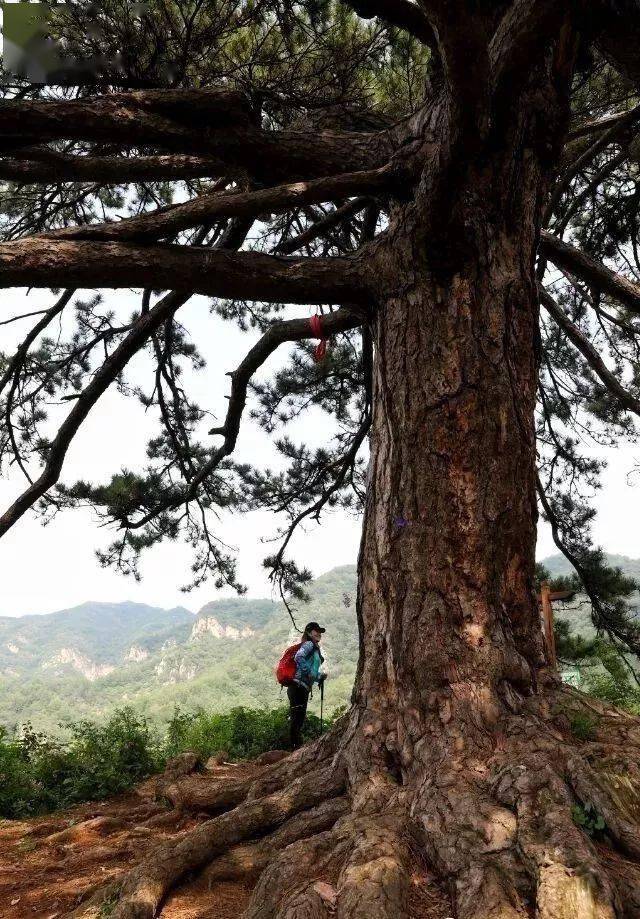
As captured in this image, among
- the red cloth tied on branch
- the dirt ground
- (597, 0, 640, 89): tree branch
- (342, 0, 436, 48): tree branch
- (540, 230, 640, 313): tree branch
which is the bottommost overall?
the dirt ground

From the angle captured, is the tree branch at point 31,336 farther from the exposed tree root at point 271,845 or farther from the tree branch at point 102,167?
the exposed tree root at point 271,845

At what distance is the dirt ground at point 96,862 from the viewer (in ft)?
6.33

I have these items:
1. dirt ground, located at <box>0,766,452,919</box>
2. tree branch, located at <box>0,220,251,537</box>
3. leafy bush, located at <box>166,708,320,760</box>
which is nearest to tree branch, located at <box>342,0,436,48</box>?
tree branch, located at <box>0,220,251,537</box>

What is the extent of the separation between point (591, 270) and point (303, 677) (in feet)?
13.2

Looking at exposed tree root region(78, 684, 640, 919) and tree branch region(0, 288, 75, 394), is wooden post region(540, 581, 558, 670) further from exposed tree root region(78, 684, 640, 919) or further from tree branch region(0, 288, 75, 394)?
tree branch region(0, 288, 75, 394)

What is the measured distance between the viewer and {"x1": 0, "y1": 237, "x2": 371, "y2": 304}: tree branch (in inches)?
90.6

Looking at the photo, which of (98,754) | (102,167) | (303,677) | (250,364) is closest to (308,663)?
(303,677)

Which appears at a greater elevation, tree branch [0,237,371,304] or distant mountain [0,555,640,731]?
tree branch [0,237,371,304]

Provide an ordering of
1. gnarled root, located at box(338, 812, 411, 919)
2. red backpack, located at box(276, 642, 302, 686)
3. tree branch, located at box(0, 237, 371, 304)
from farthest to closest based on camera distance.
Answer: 1. red backpack, located at box(276, 642, 302, 686)
2. tree branch, located at box(0, 237, 371, 304)
3. gnarled root, located at box(338, 812, 411, 919)

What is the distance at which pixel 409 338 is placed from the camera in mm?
2750

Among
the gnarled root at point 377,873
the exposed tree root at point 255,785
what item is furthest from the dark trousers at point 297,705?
the gnarled root at point 377,873

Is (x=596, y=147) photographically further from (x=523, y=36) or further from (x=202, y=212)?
(x=202, y=212)

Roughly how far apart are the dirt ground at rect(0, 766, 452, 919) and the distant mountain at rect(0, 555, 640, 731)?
1837 millimetres

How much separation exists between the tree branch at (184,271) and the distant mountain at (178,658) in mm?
2299
